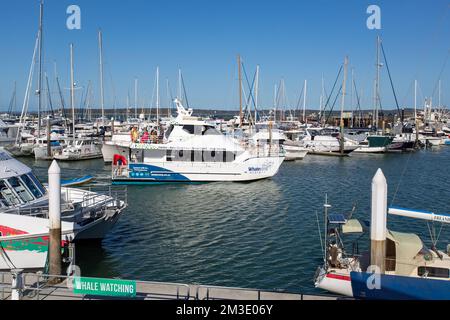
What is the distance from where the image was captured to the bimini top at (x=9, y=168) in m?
16.2

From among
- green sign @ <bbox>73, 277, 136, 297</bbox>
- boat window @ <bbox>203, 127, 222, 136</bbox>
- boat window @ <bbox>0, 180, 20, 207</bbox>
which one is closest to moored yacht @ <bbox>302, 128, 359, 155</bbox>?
boat window @ <bbox>203, 127, 222, 136</bbox>

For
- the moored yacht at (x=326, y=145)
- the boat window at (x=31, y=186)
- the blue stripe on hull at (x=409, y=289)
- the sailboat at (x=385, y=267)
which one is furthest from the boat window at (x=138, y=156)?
the moored yacht at (x=326, y=145)

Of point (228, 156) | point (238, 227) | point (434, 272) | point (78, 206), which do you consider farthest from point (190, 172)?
point (434, 272)

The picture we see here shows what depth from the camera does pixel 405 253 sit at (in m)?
13.0

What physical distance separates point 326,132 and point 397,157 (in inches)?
653

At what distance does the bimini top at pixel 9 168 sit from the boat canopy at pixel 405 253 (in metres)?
12.3

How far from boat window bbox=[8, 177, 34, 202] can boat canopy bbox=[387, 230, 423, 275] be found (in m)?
12.0

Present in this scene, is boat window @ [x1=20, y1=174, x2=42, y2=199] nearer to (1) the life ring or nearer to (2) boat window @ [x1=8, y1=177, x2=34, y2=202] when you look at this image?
(2) boat window @ [x1=8, y1=177, x2=34, y2=202]

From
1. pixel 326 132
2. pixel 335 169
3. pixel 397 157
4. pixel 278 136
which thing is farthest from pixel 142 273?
pixel 326 132

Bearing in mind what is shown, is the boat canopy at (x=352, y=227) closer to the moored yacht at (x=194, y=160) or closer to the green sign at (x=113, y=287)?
the green sign at (x=113, y=287)

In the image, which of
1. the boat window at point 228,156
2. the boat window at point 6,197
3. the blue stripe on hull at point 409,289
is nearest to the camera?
the blue stripe on hull at point 409,289
